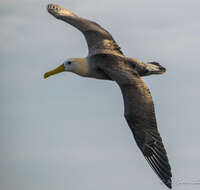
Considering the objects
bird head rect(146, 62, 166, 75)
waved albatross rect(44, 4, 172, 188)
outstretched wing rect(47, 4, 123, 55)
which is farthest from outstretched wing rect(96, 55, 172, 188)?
outstretched wing rect(47, 4, 123, 55)

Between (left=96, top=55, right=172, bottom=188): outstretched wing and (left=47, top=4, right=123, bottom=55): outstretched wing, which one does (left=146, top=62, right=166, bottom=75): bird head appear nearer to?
(left=47, top=4, right=123, bottom=55): outstretched wing

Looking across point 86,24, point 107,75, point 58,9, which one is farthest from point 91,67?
point 58,9

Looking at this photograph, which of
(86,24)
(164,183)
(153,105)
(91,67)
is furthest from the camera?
(86,24)

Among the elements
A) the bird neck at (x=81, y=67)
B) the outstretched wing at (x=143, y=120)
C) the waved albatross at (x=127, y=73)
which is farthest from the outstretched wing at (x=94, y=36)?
the outstretched wing at (x=143, y=120)

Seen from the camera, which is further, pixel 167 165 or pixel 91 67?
pixel 91 67

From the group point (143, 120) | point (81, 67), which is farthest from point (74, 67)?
point (143, 120)

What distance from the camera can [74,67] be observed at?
2253 centimetres

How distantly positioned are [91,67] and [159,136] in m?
3.03

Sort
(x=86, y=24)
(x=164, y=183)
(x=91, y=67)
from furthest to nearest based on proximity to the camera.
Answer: (x=86, y=24)
(x=91, y=67)
(x=164, y=183)

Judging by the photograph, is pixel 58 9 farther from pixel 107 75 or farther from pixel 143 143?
pixel 143 143

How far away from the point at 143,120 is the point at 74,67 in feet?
10.9

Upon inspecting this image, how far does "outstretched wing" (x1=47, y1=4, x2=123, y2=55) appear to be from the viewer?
22.7 meters

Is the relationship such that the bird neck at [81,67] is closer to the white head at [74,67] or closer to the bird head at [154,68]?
the white head at [74,67]

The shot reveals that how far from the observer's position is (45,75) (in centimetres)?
2317
